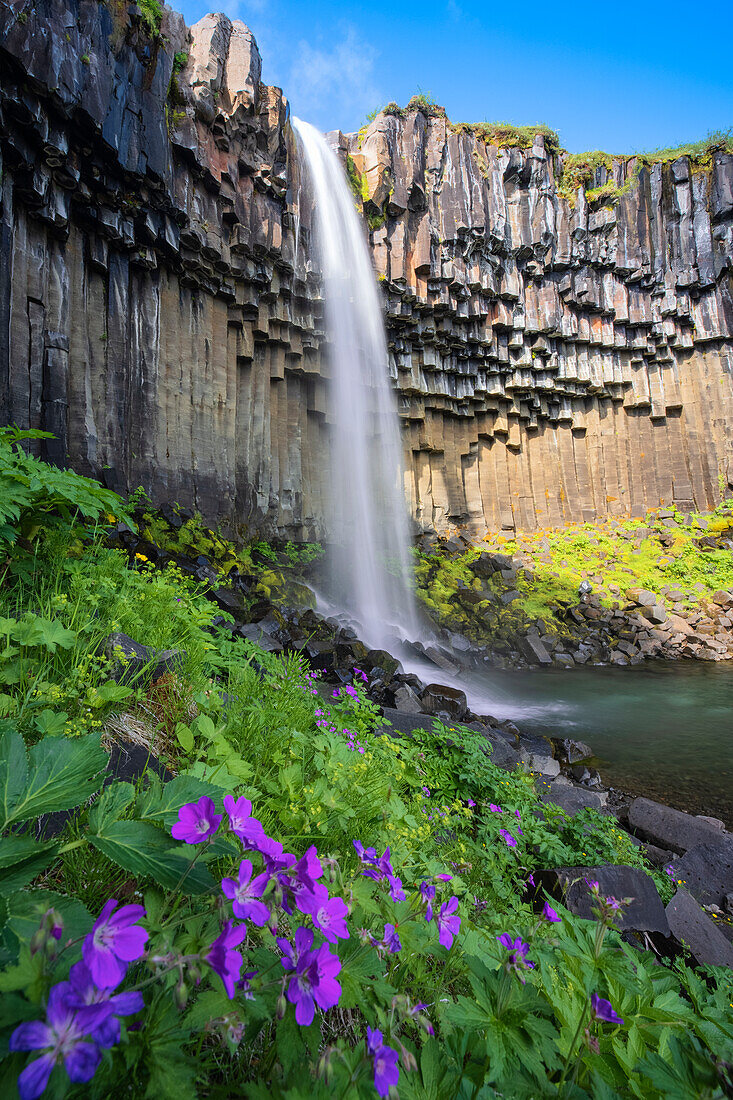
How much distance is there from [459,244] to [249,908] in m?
19.4

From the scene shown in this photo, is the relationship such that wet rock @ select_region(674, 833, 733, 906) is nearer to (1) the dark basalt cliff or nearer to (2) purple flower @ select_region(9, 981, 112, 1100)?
(2) purple flower @ select_region(9, 981, 112, 1100)

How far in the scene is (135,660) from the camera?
7.84 feet

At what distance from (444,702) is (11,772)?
19.6ft

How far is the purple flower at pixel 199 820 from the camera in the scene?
0.81 m

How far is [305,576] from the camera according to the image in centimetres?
1364

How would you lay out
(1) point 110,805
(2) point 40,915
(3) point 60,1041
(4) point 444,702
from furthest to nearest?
1. (4) point 444,702
2. (1) point 110,805
3. (2) point 40,915
4. (3) point 60,1041

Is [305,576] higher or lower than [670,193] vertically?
lower

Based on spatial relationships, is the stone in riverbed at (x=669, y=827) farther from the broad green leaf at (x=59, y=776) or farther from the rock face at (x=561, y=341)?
the rock face at (x=561, y=341)

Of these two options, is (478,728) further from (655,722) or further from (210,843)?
(210,843)

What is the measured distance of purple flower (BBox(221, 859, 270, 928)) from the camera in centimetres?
73

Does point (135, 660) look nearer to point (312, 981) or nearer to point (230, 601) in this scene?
point (312, 981)

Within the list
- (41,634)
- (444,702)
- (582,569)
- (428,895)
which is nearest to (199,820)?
(428,895)

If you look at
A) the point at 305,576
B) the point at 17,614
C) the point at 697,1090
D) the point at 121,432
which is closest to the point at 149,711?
the point at 17,614

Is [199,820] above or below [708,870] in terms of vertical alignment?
above
